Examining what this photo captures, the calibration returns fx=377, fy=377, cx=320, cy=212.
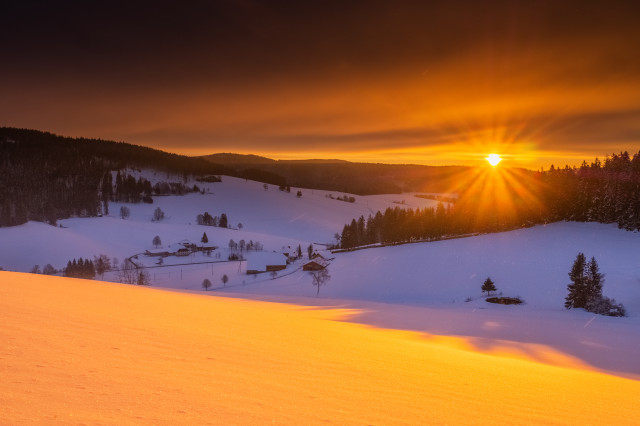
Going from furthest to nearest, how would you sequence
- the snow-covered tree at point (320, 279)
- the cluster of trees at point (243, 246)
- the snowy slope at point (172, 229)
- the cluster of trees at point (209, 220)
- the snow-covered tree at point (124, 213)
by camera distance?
the snow-covered tree at point (124, 213)
the cluster of trees at point (209, 220)
the cluster of trees at point (243, 246)
the snowy slope at point (172, 229)
the snow-covered tree at point (320, 279)

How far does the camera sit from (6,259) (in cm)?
8338

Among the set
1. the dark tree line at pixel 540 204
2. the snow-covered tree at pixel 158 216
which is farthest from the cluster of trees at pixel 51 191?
the dark tree line at pixel 540 204

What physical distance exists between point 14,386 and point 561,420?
734 centimetres

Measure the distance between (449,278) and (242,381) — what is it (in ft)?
169

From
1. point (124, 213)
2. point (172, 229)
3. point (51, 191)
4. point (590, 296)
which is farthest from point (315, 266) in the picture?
point (51, 191)

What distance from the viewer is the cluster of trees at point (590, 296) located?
3609cm

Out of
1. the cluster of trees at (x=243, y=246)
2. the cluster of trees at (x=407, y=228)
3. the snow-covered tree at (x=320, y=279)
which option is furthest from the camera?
the cluster of trees at (x=243, y=246)

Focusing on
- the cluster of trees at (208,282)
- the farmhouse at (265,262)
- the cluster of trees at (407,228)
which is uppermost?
the cluster of trees at (407,228)

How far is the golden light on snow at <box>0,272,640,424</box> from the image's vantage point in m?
4.34

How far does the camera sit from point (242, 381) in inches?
226

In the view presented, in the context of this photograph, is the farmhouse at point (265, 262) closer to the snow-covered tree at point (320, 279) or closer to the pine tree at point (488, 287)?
the snow-covered tree at point (320, 279)

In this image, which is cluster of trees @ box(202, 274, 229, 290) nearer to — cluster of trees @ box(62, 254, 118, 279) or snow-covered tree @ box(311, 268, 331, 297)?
snow-covered tree @ box(311, 268, 331, 297)

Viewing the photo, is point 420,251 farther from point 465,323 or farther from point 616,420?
point 616,420

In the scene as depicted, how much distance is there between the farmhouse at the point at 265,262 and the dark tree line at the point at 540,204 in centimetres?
1672
